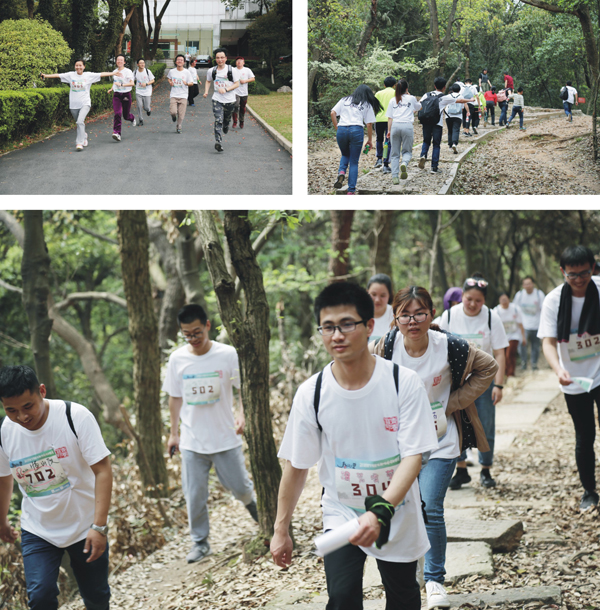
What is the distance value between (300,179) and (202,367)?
594 cm

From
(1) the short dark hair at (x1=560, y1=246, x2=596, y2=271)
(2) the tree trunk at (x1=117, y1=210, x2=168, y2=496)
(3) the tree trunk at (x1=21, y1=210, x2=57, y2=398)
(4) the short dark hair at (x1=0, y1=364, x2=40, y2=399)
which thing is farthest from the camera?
(2) the tree trunk at (x1=117, y1=210, x2=168, y2=496)

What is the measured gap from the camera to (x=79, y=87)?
36.1ft

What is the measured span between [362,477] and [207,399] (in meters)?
2.92

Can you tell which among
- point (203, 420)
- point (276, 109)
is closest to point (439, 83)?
point (276, 109)

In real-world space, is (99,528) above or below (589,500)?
above

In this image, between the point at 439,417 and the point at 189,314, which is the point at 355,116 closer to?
the point at 189,314

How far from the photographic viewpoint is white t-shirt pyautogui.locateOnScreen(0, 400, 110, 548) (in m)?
3.71

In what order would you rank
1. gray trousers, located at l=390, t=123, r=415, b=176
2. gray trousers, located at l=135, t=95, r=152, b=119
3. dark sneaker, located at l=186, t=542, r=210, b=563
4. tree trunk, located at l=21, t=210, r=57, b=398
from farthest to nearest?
1. gray trousers, located at l=135, t=95, r=152, b=119
2. gray trousers, located at l=390, t=123, r=415, b=176
3. tree trunk, located at l=21, t=210, r=57, b=398
4. dark sneaker, located at l=186, t=542, r=210, b=563

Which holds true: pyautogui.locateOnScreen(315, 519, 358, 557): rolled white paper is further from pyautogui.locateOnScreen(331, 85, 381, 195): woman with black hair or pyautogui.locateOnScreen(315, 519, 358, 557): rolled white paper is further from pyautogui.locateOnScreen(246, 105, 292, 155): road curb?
pyautogui.locateOnScreen(246, 105, 292, 155): road curb

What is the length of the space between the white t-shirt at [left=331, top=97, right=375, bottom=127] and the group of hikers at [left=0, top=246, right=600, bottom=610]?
177 inches

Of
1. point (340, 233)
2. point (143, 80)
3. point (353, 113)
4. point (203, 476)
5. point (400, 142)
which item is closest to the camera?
point (203, 476)

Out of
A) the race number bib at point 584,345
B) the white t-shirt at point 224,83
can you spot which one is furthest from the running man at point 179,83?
the race number bib at point 584,345

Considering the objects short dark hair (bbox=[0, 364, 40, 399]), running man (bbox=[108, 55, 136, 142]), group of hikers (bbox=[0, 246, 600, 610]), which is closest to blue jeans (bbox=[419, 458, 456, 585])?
group of hikers (bbox=[0, 246, 600, 610])

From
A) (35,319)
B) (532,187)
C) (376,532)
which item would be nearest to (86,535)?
(376,532)
